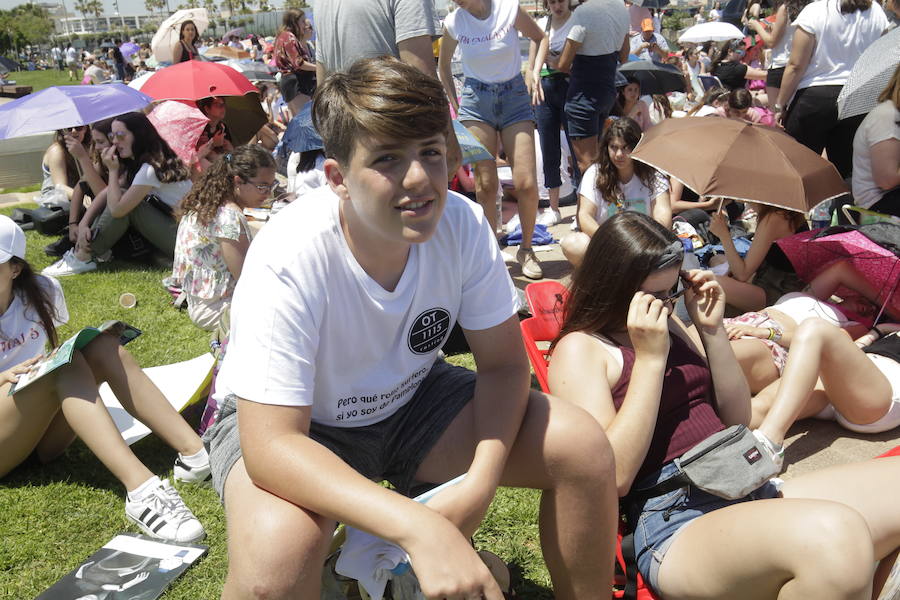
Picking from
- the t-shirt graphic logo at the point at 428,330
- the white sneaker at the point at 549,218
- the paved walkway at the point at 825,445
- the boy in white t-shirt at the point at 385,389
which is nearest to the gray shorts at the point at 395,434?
→ the boy in white t-shirt at the point at 385,389

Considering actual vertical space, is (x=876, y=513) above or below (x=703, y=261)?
above

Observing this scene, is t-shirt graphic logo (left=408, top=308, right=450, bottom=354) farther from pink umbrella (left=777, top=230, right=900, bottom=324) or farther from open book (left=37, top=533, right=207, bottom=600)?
pink umbrella (left=777, top=230, right=900, bottom=324)

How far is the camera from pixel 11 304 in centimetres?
318

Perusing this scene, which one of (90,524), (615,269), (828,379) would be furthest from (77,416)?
(828,379)

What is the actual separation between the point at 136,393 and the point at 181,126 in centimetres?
402

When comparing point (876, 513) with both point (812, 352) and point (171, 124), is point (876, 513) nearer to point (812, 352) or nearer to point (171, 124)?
point (812, 352)

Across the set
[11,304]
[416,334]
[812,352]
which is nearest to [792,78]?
[812,352]

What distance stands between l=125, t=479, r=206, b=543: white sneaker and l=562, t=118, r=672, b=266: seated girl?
2.69 meters

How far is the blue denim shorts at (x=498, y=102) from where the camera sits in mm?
5027

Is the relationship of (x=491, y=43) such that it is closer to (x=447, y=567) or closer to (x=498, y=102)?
(x=498, y=102)

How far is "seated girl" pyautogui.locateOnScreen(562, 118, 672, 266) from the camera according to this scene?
4.66 metres

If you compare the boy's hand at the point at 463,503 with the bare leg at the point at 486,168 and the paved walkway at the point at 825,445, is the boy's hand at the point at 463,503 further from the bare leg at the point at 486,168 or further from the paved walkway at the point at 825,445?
the bare leg at the point at 486,168

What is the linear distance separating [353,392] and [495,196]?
3531 mm

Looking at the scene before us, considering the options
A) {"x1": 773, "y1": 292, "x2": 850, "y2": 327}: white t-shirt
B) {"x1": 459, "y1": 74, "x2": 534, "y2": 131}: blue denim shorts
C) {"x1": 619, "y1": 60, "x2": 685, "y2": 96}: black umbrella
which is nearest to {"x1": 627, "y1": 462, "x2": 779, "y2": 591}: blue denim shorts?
{"x1": 773, "y1": 292, "x2": 850, "y2": 327}: white t-shirt
